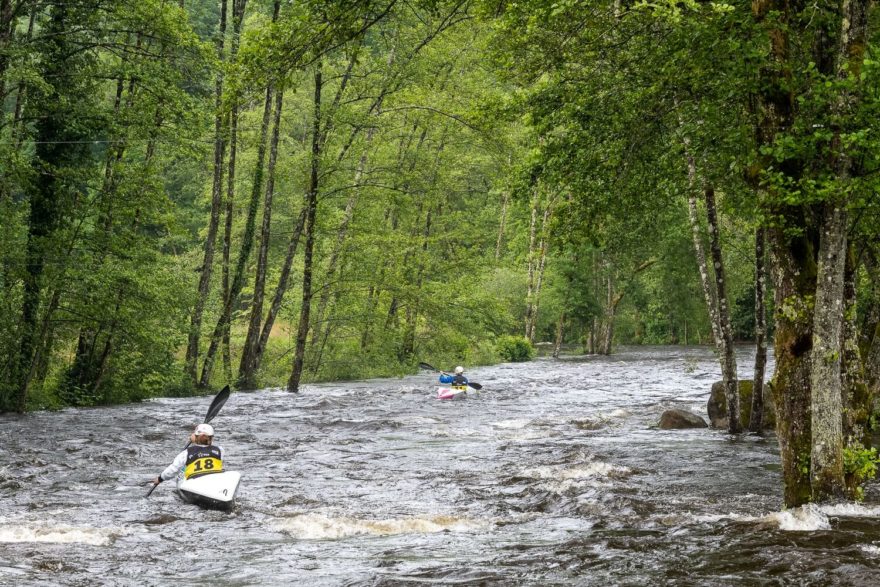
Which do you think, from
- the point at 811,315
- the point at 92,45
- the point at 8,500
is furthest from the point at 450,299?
the point at 811,315

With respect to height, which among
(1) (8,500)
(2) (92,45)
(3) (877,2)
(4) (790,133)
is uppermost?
(2) (92,45)

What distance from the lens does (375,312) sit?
93.8 ft

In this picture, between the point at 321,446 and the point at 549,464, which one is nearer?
the point at 549,464

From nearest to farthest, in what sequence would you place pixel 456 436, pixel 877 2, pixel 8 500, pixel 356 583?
1. pixel 356 583
2. pixel 877 2
3. pixel 8 500
4. pixel 456 436

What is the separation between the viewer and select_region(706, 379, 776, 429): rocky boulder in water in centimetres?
1752

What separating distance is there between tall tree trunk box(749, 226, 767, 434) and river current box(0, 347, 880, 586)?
0.82 metres

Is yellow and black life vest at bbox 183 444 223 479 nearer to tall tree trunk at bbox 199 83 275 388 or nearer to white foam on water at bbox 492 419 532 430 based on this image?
white foam on water at bbox 492 419 532 430

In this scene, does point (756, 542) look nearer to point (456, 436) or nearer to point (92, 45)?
point (456, 436)

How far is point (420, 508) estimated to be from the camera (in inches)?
447

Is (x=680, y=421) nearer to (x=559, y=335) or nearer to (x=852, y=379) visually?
(x=852, y=379)

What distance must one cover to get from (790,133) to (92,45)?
50.4 ft

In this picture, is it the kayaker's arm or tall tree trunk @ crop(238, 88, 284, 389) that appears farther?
tall tree trunk @ crop(238, 88, 284, 389)

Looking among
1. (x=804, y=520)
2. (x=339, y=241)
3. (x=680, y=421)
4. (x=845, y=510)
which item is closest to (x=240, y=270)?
(x=339, y=241)

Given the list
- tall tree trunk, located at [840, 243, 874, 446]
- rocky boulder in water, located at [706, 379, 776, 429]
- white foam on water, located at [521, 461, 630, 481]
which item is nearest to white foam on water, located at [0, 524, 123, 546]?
white foam on water, located at [521, 461, 630, 481]
